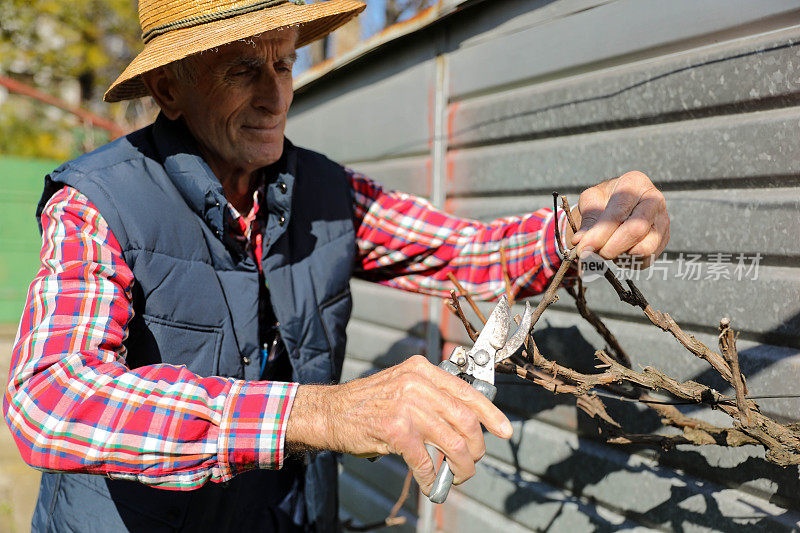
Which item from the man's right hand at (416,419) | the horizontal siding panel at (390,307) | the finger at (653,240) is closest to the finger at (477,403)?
the man's right hand at (416,419)

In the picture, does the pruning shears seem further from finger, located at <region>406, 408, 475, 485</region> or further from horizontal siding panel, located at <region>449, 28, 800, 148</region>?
horizontal siding panel, located at <region>449, 28, 800, 148</region>

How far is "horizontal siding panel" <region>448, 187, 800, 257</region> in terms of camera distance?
5.49ft

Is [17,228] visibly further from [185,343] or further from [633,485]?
[633,485]

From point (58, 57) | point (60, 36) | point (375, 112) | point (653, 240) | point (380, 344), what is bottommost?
point (380, 344)

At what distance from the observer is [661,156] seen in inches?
77.8

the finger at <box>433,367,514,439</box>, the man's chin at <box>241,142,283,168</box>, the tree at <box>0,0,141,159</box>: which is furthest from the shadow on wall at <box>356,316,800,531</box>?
the tree at <box>0,0,141,159</box>

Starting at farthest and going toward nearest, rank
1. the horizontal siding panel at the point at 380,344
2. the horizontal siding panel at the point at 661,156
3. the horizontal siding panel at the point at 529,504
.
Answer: the horizontal siding panel at the point at 380,344
the horizontal siding panel at the point at 529,504
the horizontal siding panel at the point at 661,156

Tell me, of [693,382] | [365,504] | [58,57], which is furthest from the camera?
[58,57]

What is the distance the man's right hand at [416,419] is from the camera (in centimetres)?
121

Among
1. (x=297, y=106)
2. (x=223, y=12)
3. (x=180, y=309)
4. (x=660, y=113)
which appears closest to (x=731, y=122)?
(x=660, y=113)

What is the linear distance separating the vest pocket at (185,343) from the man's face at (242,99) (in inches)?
22.8

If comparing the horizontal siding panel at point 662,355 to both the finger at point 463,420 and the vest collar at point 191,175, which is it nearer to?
the finger at point 463,420

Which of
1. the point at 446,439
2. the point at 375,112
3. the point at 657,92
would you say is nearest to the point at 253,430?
the point at 446,439

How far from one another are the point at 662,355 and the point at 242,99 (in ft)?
5.09
